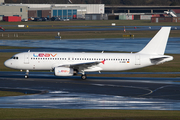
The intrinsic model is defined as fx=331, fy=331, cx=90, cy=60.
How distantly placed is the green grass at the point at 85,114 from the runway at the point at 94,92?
1.93 m

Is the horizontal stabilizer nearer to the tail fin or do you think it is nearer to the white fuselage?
the white fuselage

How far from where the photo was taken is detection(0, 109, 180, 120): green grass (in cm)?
2628

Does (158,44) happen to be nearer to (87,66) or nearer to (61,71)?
(87,66)

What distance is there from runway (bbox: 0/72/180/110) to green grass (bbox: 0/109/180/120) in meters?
1.93

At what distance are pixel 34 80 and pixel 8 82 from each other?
370 cm

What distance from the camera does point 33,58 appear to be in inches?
1886

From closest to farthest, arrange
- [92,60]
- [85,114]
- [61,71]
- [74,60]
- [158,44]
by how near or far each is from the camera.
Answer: [85,114] → [61,71] → [74,60] → [92,60] → [158,44]

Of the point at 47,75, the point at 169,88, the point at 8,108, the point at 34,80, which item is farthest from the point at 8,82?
the point at 169,88

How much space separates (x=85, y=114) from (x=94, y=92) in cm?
1079

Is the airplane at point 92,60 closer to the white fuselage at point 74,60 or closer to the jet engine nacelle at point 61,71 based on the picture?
the white fuselage at point 74,60

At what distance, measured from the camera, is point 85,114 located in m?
27.7

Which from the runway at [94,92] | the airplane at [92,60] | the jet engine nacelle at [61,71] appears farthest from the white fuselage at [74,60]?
the runway at [94,92]

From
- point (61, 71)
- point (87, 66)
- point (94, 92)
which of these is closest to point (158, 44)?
point (87, 66)

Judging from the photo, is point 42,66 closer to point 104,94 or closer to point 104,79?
point 104,79
